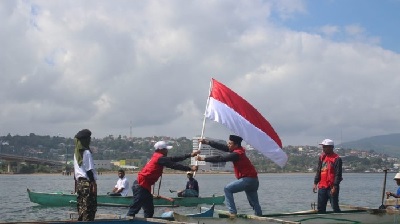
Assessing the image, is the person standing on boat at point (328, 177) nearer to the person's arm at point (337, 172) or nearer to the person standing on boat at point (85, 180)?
the person's arm at point (337, 172)

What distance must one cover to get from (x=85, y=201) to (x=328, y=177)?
23.2ft

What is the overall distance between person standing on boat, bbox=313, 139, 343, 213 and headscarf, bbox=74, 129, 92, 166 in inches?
271

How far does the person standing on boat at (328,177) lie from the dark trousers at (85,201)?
6654 mm

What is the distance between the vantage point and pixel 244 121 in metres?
15.9

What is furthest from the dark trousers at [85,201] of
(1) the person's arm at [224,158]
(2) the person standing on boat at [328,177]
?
(2) the person standing on boat at [328,177]

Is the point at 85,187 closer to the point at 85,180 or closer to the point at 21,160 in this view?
the point at 85,180

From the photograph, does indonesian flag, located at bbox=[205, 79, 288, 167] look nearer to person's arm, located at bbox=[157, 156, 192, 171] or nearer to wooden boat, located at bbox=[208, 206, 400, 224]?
wooden boat, located at bbox=[208, 206, 400, 224]

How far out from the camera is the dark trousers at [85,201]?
41.9ft

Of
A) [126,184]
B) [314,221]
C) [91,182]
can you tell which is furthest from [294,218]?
[126,184]

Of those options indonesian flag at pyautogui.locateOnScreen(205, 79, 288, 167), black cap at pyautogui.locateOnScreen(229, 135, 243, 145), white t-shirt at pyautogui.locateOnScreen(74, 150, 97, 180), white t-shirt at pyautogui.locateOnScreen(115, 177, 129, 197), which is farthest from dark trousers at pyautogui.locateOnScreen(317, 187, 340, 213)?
white t-shirt at pyautogui.locateOnScreen(115, 177, 129, 197)

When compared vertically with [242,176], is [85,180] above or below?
below

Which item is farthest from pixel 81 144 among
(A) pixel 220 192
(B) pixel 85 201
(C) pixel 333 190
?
(A) pixel 220 192

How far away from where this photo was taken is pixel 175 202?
31.8 m

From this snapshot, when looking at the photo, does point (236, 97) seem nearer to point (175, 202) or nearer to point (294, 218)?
point (294, 218)
